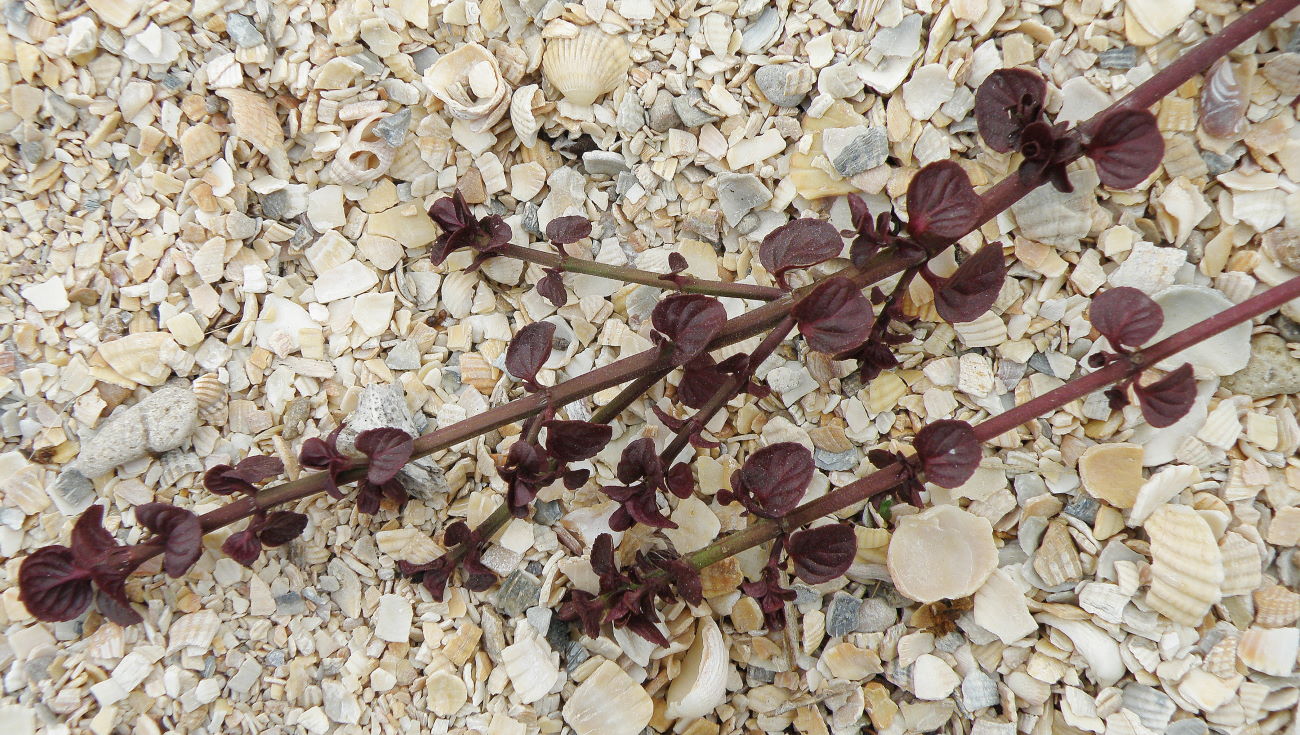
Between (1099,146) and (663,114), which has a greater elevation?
(1099,146)

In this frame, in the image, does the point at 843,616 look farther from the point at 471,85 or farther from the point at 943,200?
the point at 471,85

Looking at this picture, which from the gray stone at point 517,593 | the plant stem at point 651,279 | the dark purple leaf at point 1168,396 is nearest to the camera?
the dark purple leaf at point 1168,396

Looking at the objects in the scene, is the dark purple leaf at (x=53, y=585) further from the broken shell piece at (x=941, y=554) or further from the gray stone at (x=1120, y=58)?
the gray stone at (x=1120, y=58)

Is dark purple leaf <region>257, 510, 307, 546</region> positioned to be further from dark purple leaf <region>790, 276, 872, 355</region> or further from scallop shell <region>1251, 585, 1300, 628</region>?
scallop shell <region>1251, 585, 1300, 628</region>

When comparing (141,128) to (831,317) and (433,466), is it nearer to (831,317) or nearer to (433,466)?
(433,466)

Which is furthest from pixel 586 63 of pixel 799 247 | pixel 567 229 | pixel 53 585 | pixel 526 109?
pixel 53 585

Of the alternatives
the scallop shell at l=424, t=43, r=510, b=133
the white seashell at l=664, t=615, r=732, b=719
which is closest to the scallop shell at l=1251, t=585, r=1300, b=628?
the white seashell at l=664, t=615, r=732, b=719

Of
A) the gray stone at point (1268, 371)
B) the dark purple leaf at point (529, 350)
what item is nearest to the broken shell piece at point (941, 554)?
the gray stone at point (1268, 371)
